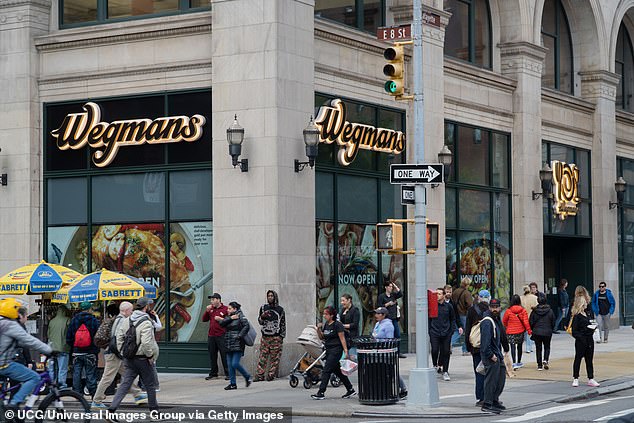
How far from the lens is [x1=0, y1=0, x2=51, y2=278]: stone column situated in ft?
88.0

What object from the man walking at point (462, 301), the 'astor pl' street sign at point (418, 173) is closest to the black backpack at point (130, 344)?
the 'astor pl' street sign at point (418, 173)

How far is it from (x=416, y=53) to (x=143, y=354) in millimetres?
6852

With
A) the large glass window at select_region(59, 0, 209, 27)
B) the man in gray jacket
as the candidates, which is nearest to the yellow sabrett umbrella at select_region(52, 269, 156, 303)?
the man in gray jacket

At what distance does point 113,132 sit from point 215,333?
5750 mm

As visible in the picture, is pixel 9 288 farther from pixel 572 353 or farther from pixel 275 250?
pixel 572 353

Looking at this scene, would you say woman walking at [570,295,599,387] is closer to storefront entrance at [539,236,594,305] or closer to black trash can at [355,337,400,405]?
black trash can at [355,337,400,405]

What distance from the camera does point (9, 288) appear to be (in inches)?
860

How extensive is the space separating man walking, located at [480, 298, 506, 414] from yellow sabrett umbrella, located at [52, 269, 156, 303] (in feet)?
22.5

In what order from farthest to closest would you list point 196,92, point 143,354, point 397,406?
point 196,92
point 397,406
point 143,354

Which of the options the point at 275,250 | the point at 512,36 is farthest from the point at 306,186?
the point at 512,36

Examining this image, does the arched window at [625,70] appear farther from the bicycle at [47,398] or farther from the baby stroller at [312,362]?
the bicycle at [47,398]

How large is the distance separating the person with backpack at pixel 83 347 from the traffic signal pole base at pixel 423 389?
19.6 feet

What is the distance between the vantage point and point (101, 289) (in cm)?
2098

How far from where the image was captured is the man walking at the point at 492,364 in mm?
18203
